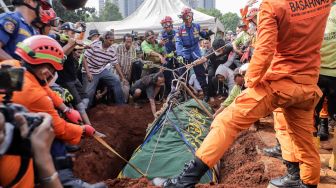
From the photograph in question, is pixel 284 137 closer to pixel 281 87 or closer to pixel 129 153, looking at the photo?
pixel 281 87

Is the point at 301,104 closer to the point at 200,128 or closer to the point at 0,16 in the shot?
the point at 200,128

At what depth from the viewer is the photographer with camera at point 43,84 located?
8.23 feet

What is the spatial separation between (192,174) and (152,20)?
15121mm

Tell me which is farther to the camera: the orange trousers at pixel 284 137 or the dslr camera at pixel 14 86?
the orange trousers at pixel 284 137

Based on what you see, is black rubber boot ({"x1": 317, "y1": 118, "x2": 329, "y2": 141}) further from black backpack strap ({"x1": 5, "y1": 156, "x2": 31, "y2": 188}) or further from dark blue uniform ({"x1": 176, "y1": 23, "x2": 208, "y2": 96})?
black backpack strap ({"x1": 5, "y1": 156, "x2": 31, "y2": 188})

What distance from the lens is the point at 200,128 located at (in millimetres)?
4988

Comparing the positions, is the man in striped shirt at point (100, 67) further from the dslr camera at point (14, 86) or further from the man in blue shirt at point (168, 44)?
the dslr camera at point (14, 86)

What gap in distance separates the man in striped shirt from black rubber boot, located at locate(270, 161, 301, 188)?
4254mm

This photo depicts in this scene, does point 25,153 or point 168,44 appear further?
point 168,44

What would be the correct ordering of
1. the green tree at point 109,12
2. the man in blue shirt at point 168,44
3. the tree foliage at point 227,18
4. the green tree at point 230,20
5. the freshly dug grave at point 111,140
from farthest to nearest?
the green tree at point 230,20
the tree foliage at point 227,18
the green tree at point 109,12
the man in blue shirt at point 168,44
the freshly dug grave at point 111,140

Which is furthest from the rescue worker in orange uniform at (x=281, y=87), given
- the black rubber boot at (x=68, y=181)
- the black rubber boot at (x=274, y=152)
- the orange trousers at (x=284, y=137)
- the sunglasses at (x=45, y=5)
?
the sunglasses at (x=45, y=5)

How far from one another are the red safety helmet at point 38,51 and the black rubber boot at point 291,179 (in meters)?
2.28

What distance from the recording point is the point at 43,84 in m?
2.76

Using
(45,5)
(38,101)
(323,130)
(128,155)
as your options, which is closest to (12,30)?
(45,5)
